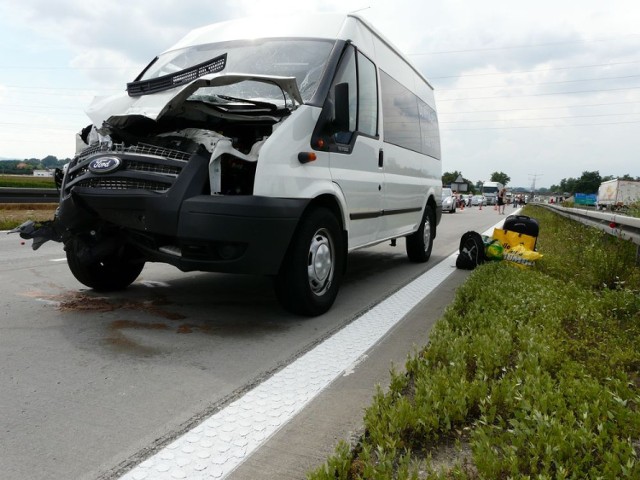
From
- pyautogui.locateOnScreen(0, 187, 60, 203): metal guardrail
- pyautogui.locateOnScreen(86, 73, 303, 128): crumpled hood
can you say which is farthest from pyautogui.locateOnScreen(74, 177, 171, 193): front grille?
pyautogui.locateOnScreen(0, 187, 60, 203): metal guardrail

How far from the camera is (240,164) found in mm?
3611

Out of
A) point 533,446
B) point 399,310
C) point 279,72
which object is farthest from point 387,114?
point 533,446

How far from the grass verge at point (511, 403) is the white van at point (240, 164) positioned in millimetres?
1226

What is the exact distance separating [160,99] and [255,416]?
2.32 m

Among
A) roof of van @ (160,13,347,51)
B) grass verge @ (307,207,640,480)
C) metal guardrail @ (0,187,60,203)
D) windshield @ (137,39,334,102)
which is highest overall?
roof of van @ (160,13,347,51)

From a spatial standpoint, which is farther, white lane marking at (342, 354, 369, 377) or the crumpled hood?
the crumpled hood

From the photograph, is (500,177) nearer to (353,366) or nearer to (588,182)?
(588,182)

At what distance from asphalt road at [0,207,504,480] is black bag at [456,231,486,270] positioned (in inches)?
79.3

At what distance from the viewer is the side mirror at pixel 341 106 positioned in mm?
3973

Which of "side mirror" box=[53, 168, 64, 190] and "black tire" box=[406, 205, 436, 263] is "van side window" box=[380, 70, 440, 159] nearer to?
"black tire" box=[406, 205, 436, 263]

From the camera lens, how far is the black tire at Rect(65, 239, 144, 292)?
4.43 m

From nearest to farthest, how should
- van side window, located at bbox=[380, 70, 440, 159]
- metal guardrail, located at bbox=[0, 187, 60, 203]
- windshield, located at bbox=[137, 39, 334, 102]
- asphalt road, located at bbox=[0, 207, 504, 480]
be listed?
asphalt road, located at bbox=[0, 207, 504, 480], windshield, located at bbox=[137, 39, 334, 102], van side window, located at bbox=[380, 70, 440, 159], metal guardrail, located at bbox=[0, 187, 60, 203]

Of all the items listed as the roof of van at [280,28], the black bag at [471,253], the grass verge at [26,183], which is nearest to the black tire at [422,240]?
the black bag at [471,253]

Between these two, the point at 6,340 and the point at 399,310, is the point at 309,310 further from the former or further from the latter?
the point at 6,340
